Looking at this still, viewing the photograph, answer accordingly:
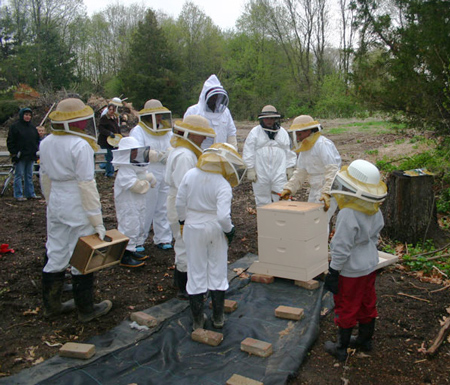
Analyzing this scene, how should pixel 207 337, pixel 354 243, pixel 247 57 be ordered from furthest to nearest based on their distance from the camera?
pixel 247 57
pixel 207 337
pixel 354 243

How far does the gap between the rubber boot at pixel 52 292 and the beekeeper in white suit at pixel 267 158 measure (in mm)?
3286

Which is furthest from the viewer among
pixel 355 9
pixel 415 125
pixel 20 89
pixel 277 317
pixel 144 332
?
pixel 20 89

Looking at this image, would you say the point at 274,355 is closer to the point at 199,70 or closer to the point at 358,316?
the point at 358,316

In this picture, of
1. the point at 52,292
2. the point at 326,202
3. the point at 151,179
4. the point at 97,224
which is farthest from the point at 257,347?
the point at 151,179

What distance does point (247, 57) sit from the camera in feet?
121

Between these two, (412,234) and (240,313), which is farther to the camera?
(412,234)

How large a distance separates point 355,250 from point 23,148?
8.55 meters

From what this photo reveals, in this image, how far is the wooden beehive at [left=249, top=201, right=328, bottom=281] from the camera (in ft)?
15.7

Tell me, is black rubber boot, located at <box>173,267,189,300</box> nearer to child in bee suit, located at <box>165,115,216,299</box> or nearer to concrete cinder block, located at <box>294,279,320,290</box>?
child in bee suit, located at <box>165,115,216,299</box>

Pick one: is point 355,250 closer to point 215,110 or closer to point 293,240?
point 293,240

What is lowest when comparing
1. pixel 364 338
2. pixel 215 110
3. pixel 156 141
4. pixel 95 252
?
pixel 364 338

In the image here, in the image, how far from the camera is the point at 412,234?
651 cm

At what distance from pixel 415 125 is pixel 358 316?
6.16m

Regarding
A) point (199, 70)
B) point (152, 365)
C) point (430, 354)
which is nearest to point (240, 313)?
point (152, 365)
